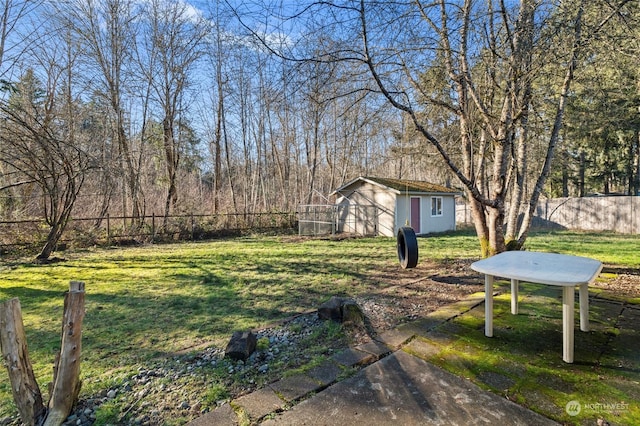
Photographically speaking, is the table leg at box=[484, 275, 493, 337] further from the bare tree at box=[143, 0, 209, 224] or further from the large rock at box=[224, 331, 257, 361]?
the bare tree at box=[143, 0, 209, 224]

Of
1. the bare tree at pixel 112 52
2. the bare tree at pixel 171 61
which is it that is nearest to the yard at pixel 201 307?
the bare tree at pixel 112 52

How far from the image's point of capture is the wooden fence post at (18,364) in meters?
1.74

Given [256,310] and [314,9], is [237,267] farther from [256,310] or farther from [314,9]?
[314,9]

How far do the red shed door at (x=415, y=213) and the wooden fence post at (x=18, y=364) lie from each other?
13643 millimetres

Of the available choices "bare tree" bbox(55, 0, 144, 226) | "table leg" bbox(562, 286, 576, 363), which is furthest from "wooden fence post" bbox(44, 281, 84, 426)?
"bare tree" bbox(55, 0, 144, 226)

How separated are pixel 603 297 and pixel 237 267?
621 centimetres

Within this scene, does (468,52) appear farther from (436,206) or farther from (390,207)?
(436,206)

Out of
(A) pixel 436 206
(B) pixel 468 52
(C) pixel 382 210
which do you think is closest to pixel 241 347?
(B) pixel 468 52

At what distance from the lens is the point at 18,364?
176 centimetres

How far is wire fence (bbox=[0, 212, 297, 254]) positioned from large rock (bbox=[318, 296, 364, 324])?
9960 mm

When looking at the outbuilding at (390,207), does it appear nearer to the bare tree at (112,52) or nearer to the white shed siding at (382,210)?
the white shed siding at (382,210)

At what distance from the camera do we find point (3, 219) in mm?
9250

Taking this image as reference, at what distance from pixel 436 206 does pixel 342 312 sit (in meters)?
13.3

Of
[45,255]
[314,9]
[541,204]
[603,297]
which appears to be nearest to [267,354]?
[314,9]
